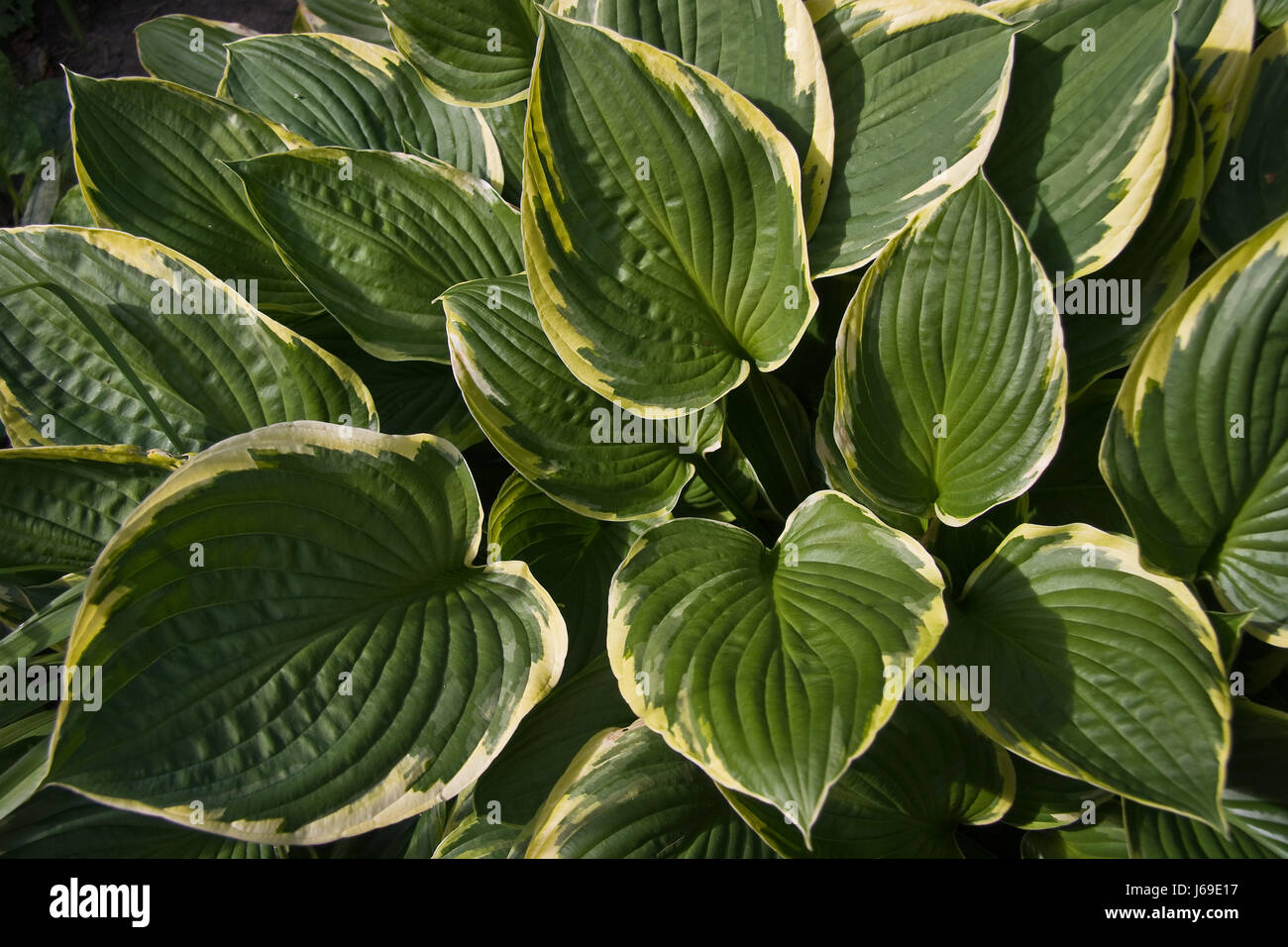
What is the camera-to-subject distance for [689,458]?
145 cm

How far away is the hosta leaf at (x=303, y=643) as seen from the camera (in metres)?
1.03

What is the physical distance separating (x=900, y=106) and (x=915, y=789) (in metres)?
0.94

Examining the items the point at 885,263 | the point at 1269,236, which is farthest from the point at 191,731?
the point at 1269,236

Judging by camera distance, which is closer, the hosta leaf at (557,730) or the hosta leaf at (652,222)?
the hosta leaf at (652,222)

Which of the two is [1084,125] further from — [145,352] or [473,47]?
[145,352]

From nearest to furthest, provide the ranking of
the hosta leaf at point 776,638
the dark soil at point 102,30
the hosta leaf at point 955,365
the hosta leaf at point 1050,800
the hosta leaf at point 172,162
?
1. the hosta leaf at point 776,638
2. the hosta leaf at point 955,365
3. the hosta leaf at point 1050,800
4. the hosta leaf at point 172,162
5. the dark soil at point 102,30

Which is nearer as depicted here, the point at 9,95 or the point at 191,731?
the point at 191,731

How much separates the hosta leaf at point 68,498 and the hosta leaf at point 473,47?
77 centimetres

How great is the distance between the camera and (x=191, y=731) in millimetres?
1057

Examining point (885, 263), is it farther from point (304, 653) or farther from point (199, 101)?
point (199, 101)

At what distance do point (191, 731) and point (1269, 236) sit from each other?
4.34 ft

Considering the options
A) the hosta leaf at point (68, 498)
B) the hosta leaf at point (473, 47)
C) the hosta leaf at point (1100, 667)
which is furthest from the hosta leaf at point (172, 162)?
the hosta leaf at point (1100, 667)

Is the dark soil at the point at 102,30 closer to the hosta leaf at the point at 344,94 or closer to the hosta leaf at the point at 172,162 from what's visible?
the hosta leaf at the point at 344,94
